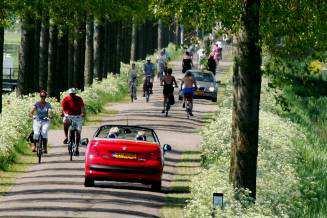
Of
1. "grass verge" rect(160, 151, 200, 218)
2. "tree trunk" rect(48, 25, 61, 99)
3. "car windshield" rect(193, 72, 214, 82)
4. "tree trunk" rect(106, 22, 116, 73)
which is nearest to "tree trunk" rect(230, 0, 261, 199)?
"grass verge" rect(160, 151, 200, 218)

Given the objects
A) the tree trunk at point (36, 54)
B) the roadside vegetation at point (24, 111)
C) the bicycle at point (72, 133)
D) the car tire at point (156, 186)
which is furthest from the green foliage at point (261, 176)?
the tree trunk at point (36, 54)

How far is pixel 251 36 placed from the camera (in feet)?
59.8

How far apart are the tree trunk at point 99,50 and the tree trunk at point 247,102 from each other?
29.0 meters

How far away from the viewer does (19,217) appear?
695 inches

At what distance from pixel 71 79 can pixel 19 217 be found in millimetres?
25718

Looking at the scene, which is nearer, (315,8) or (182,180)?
(315,8)

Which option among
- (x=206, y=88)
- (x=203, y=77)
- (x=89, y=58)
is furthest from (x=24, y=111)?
(x=203, y=77)

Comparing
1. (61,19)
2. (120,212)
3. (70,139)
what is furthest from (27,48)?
(120,212)

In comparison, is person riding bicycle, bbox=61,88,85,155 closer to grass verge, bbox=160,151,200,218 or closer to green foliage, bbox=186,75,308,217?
grass verge, bbox=160,151,200,218

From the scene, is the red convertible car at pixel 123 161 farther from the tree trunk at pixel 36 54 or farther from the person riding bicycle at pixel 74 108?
the tree trunk at pixel 36 54

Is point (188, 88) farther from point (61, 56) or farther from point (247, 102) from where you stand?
point (247, 102)

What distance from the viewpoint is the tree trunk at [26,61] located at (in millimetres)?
34406

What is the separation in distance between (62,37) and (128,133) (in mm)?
15841

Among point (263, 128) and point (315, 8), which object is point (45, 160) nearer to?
point (263, 128)
